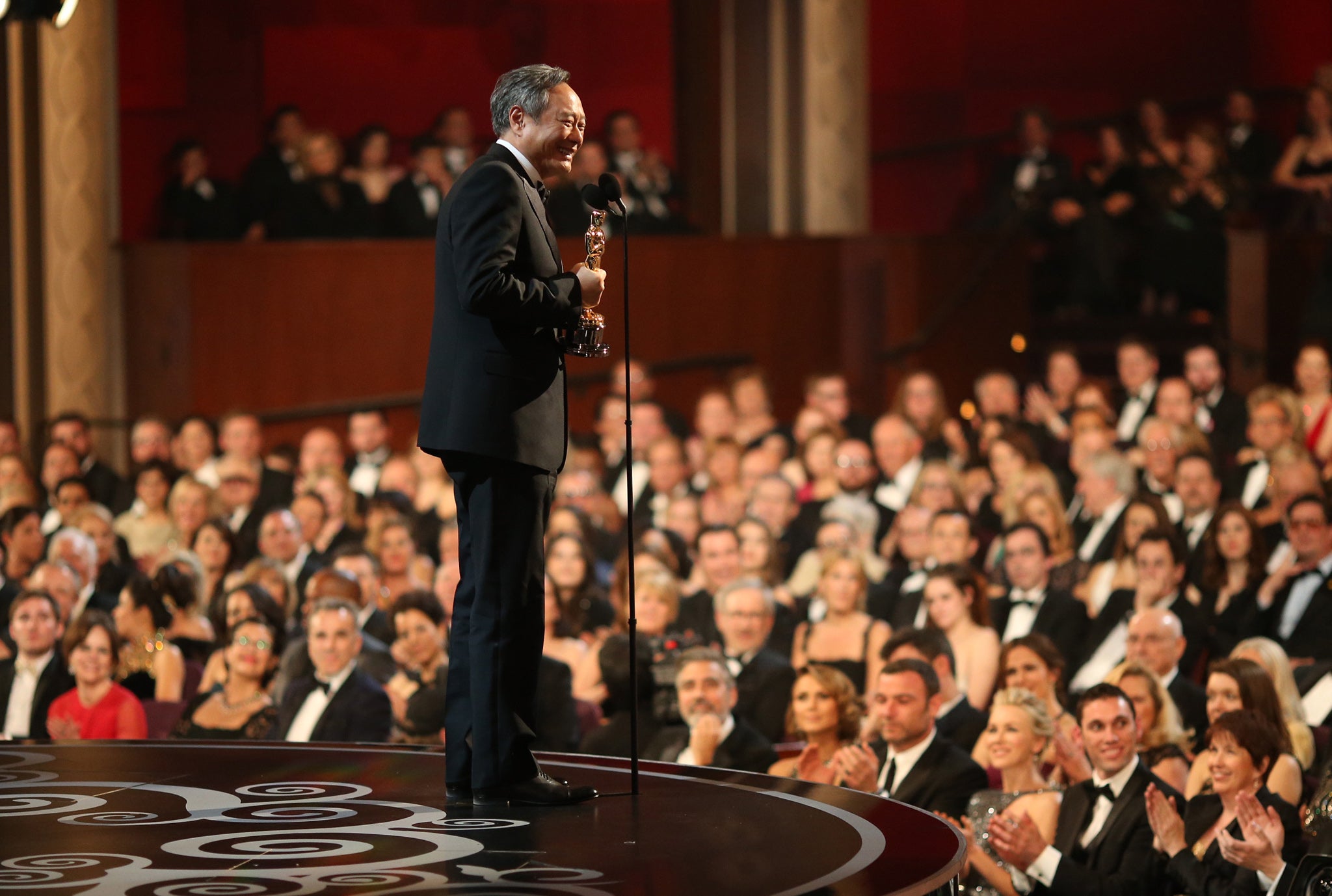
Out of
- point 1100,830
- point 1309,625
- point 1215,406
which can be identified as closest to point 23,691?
point 1100,830

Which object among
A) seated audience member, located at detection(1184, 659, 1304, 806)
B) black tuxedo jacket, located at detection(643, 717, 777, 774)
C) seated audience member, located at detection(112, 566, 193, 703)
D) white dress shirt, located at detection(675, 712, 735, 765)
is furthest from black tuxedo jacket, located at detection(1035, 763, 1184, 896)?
seated audience member, located at detection(112, 566, 193, 703)

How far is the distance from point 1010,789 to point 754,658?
51.8 inches

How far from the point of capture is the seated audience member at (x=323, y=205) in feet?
37.8

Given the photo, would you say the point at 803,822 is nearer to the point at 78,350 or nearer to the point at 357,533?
the point at 357,533

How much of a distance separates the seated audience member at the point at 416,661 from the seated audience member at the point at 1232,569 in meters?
2.46

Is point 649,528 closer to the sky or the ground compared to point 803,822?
closer to the sky

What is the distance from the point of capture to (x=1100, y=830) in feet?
15.8

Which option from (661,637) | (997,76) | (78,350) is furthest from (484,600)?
(997,76)

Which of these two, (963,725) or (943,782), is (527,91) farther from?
(963,725)

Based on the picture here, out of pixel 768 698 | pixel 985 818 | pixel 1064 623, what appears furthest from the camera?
pixel 1064 623

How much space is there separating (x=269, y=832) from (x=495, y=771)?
397mm

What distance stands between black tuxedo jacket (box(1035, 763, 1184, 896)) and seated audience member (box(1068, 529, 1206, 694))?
150 centimetres

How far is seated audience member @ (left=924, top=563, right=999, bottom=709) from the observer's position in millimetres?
6227

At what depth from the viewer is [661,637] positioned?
6.19 m
